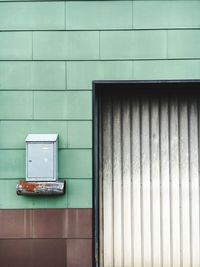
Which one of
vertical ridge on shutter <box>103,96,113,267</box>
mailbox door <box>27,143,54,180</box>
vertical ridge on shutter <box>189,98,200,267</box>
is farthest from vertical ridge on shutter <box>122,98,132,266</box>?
mailbox door <box>27,143,54,180</box>

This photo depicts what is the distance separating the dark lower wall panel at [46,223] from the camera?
628 cm

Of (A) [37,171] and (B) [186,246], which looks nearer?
(A) [37,171]

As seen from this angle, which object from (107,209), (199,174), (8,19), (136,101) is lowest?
(107,209)

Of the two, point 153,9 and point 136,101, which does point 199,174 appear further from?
point 153,9

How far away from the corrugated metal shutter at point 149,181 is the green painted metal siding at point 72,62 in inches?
19.3

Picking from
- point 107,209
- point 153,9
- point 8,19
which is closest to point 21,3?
point 8,19

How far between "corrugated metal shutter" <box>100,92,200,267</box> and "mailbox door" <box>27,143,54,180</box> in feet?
2.89

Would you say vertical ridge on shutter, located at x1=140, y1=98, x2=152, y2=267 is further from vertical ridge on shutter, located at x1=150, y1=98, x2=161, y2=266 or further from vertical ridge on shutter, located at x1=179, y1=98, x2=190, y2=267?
vertical ridge on shutter, located at x1=179, y1=98, x2=190, y2=267

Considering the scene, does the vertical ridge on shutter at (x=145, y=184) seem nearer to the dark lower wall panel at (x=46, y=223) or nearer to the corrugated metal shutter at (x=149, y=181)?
the corrugated metal shutter at (x=149, y=181)

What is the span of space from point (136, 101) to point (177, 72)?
0.73 metres

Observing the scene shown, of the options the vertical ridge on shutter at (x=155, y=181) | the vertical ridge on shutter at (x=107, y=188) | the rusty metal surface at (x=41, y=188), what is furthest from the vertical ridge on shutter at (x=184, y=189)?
the rusty metal surface at (x=41, y=188)

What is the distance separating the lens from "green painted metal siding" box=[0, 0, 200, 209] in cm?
629

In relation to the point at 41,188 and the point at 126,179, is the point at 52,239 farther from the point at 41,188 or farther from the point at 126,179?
the point at 126,179

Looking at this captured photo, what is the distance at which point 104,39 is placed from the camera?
632 centimetres
